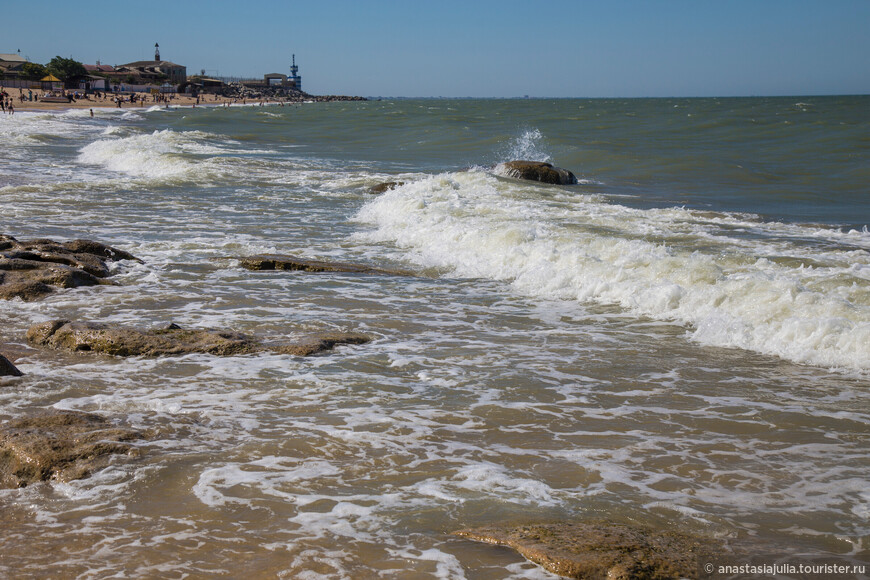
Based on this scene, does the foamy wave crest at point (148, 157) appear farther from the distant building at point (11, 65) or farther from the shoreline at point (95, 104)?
the distant building at point (11, 65)

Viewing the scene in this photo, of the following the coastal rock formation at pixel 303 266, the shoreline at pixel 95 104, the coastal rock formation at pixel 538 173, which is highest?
the shoreline at pixel 95 104

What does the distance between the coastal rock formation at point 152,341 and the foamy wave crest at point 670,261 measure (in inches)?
161

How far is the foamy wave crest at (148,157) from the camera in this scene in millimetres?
24289

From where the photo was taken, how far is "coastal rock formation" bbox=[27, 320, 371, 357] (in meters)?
6.96

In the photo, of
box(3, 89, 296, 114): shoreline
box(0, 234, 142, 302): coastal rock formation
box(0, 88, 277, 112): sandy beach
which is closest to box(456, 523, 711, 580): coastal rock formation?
box(0, 234, 142, 302): coastal rock formation

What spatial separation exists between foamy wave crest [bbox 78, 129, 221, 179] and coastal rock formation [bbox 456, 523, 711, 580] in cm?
2087

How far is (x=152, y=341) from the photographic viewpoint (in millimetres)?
7066

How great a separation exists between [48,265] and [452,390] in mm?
5972

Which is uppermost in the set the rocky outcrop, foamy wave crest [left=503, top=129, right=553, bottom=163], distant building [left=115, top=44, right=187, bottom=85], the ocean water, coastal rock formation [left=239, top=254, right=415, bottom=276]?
distant building [left=115, top=44, right=187, bottom=85]

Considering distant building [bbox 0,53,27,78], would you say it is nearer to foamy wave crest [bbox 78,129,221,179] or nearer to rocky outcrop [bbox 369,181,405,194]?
foamy wave crest [bbox 78,129,221,179]

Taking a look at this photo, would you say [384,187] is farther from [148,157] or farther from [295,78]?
[295,78]

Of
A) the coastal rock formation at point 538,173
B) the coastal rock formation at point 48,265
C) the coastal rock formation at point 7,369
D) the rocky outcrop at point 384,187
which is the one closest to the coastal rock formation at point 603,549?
the coastal rock formation at point 7,369

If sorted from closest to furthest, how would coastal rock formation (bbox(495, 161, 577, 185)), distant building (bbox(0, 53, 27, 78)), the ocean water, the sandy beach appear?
the ocean water
coastal rock formation (bbox(495, 161, 577, 185))
the sandy beach
distant building (bbox(0, 53, 27, 78))

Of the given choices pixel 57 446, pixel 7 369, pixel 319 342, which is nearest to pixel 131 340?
pixel 7 369
